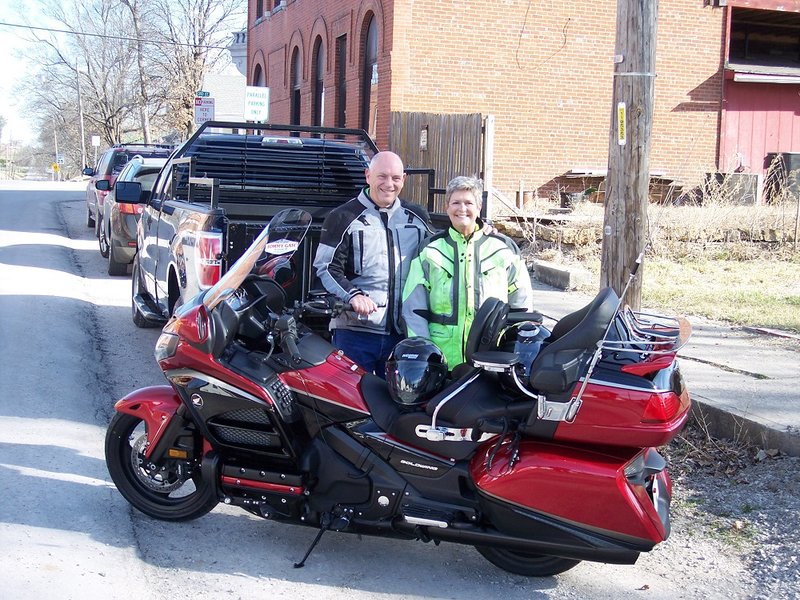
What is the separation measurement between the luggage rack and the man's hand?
1308mm

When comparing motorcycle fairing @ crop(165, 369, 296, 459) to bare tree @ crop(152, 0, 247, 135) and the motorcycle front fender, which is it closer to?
the motorcycle front fender

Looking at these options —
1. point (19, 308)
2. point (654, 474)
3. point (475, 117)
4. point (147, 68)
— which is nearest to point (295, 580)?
point (654, 474)

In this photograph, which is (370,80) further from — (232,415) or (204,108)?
(232,415)

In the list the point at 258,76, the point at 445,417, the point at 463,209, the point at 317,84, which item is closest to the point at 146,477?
the point at 445,417

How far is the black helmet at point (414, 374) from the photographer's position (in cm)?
409

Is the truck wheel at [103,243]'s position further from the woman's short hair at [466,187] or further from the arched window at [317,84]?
the woman's short hair at [466,187]

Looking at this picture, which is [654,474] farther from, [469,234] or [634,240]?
[634,240]

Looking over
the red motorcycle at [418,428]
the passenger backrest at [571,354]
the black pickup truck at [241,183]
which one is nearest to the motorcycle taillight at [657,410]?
the red motorcycle at [418,428]

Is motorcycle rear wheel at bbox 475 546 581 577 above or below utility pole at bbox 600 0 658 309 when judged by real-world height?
below

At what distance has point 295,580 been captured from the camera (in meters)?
4.25

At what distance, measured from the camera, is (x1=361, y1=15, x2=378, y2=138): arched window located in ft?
61.2

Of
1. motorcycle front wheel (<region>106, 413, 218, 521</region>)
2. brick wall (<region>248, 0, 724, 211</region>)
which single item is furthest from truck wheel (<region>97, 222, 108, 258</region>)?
motorcycle front wheel (<region>106, 413, 218, 521</region>)

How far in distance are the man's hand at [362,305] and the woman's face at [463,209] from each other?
1.99 feet

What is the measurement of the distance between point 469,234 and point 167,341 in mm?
1623
